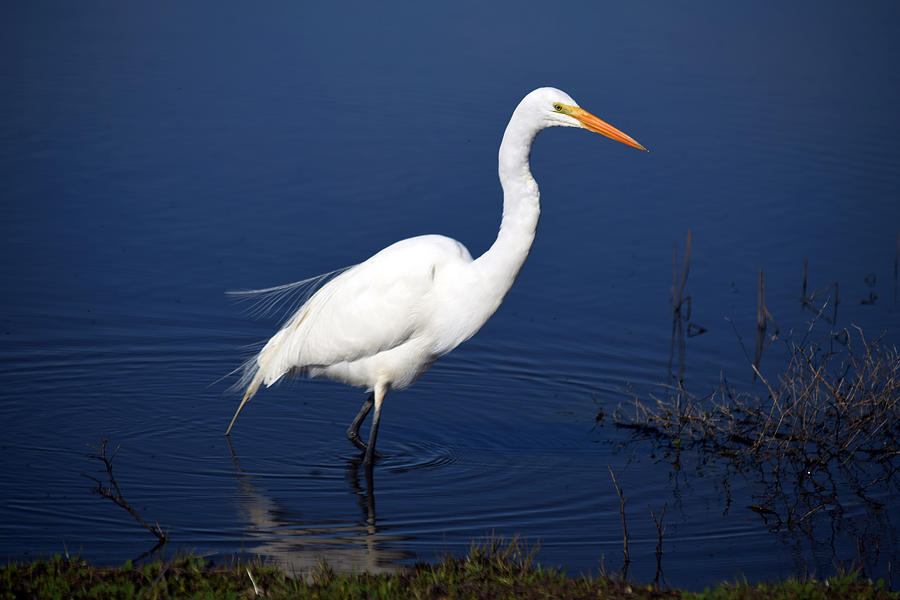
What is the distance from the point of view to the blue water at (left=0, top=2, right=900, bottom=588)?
19.1 feet

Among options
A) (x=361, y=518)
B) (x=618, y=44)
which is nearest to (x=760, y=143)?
(x=618, y=44)

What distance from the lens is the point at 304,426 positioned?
7066 mm

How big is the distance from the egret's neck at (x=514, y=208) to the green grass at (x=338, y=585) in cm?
207

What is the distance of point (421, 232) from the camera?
A: 32.7 feet

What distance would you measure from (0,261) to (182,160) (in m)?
2.72

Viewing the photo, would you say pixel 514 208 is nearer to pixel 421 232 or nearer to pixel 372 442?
pixel 372 442

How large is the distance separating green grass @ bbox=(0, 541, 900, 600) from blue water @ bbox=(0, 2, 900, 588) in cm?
68

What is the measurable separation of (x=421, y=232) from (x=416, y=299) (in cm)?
362

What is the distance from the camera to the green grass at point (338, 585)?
4215mm

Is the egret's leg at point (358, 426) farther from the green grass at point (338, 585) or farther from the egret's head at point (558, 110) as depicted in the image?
the green grass at point (338, 585)

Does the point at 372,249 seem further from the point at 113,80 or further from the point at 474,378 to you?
the point at 113,80

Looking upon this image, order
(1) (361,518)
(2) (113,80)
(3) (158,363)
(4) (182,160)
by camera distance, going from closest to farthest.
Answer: (1) (361,518)
(3) (158,363)
(4) (182,160)
(2) (113,80)

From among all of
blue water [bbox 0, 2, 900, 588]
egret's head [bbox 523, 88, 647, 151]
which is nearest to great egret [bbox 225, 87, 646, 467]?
egret's head [bbox 523, 88, 647, 151]

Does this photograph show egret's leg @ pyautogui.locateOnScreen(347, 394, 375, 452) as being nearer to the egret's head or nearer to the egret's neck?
the egret's neck
